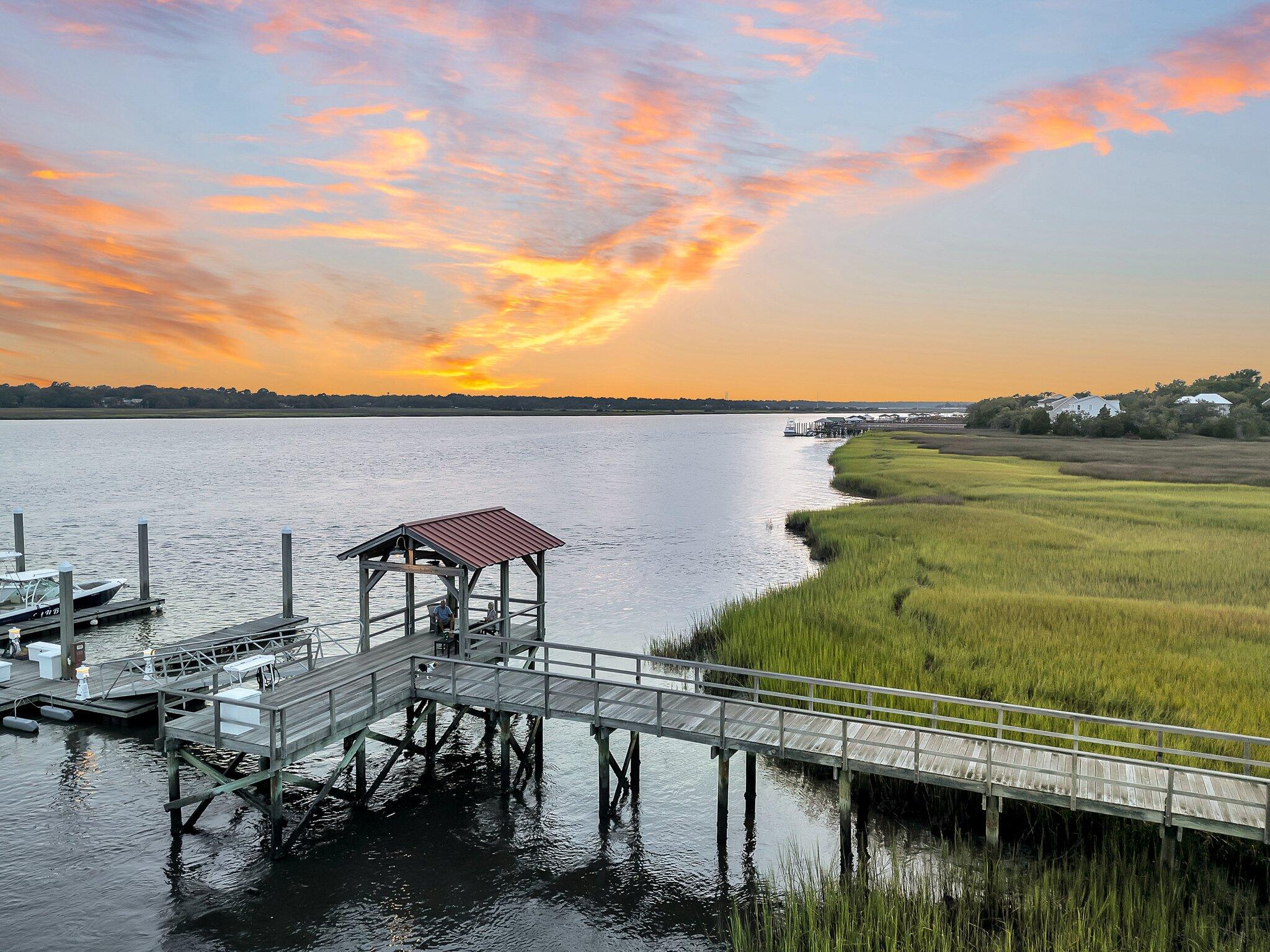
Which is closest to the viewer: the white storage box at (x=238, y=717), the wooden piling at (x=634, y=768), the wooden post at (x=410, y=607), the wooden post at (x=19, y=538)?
the white storage box at (x=238, y=717)

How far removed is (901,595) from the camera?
3077 cm

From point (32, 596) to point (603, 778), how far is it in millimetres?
25817

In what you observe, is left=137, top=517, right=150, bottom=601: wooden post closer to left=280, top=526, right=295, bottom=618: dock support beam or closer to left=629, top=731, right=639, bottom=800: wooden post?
left=280, top=526, right=295, bottom=618: dock support beam

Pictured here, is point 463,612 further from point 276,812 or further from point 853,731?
point 853,731

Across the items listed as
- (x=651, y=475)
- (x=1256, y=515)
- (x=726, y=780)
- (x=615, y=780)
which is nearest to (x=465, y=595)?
(x=615, y=780)

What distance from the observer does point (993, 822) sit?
44.5 feet

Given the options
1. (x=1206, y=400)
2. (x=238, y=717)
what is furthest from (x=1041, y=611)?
(x=1206, y=400)

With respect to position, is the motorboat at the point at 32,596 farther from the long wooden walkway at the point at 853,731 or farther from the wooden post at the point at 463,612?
the wooden post at the point at 463,612

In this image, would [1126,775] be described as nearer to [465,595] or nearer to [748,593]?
[465,595]

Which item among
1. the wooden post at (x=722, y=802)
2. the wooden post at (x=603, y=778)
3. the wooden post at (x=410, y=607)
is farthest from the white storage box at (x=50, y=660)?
the wooden post at (x=722, y=802)

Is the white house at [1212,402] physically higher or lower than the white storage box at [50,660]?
higher

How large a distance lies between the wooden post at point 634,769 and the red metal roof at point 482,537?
16.8 feet

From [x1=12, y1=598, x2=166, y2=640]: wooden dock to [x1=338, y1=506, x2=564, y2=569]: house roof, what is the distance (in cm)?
1600

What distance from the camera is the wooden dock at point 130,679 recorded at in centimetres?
Answer: 2175
